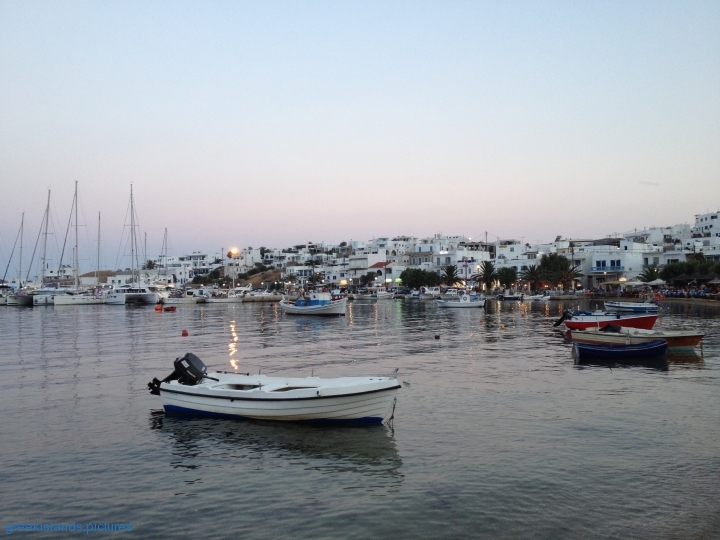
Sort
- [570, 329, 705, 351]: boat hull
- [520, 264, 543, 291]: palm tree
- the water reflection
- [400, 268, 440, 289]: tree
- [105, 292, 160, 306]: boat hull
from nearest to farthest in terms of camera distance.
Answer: the water reflection, [570, 329, 705, 351]: boat hull, [105, 292, 160, 306]: boat hull, [520, 264, 543, 291]: palm tree, [400, 268, 440, 289]: tree

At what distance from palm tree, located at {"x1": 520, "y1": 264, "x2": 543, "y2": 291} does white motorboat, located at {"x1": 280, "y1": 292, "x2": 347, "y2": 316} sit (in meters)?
48.1

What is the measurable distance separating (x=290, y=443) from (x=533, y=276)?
318 ft

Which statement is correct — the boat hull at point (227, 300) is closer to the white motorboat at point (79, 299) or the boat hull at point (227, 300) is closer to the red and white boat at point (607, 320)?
the white motorboat at point (79, 299)

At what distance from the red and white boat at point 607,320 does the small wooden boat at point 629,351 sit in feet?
24.2

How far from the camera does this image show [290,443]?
15.2 metres

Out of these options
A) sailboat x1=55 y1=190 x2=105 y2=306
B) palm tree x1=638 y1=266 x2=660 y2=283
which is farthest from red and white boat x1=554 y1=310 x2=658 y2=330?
sailboat x1=55 y1=190 x2=105 y2=306

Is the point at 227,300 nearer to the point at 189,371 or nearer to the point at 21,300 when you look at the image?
the point at 21,300

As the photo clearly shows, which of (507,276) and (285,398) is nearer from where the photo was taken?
(285,398)

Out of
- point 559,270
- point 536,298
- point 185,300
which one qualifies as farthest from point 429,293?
point 185,300

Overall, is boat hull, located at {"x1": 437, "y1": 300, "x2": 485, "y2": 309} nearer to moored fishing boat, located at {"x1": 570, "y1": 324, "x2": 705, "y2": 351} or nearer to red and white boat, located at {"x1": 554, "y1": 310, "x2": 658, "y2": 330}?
red and white boat, located at {"x1": 554, "y1": 310, "x2": 658, "y2": 330}

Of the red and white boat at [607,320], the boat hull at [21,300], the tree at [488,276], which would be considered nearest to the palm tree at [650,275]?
the tree at [488,276]

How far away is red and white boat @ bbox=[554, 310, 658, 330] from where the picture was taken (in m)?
37.1

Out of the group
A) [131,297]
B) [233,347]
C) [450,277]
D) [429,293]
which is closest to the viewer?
[233,347]

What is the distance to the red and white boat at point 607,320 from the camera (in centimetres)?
3706
